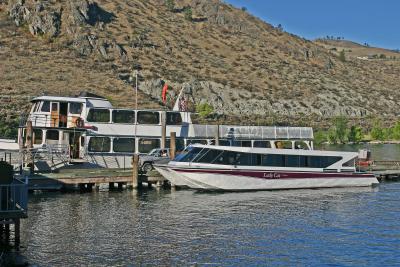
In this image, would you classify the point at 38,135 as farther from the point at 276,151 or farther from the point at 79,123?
the point at 276,151

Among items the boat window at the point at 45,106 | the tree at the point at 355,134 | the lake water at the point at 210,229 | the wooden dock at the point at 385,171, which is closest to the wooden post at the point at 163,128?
the lake water at the point at 210,229

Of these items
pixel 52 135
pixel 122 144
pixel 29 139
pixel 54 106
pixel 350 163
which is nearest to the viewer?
pixel 29 139

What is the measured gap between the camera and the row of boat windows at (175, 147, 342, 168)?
42.6 metres

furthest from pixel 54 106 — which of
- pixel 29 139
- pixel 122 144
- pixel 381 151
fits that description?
pixel 381 151

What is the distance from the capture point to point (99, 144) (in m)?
47.7

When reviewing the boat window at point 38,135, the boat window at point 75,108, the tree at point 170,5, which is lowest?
the boat window at point 38,135

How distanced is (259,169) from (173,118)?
988 centimetres

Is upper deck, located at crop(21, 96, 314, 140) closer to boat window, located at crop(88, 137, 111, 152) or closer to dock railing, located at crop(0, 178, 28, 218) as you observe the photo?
boat window, located at crop(88, 137, 111, 152)

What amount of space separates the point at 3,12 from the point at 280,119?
60428mm

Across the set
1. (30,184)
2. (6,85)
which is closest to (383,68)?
(6,85)

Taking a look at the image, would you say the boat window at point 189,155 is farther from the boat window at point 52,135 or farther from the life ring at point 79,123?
the boat window at point 52,135

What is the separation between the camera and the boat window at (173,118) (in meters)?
50.1

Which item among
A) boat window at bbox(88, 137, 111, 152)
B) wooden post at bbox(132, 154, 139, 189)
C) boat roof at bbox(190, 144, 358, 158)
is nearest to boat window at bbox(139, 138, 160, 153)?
boat window at bbox(88, 137, 111, 152)

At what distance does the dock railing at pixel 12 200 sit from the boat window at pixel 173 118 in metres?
25.7
